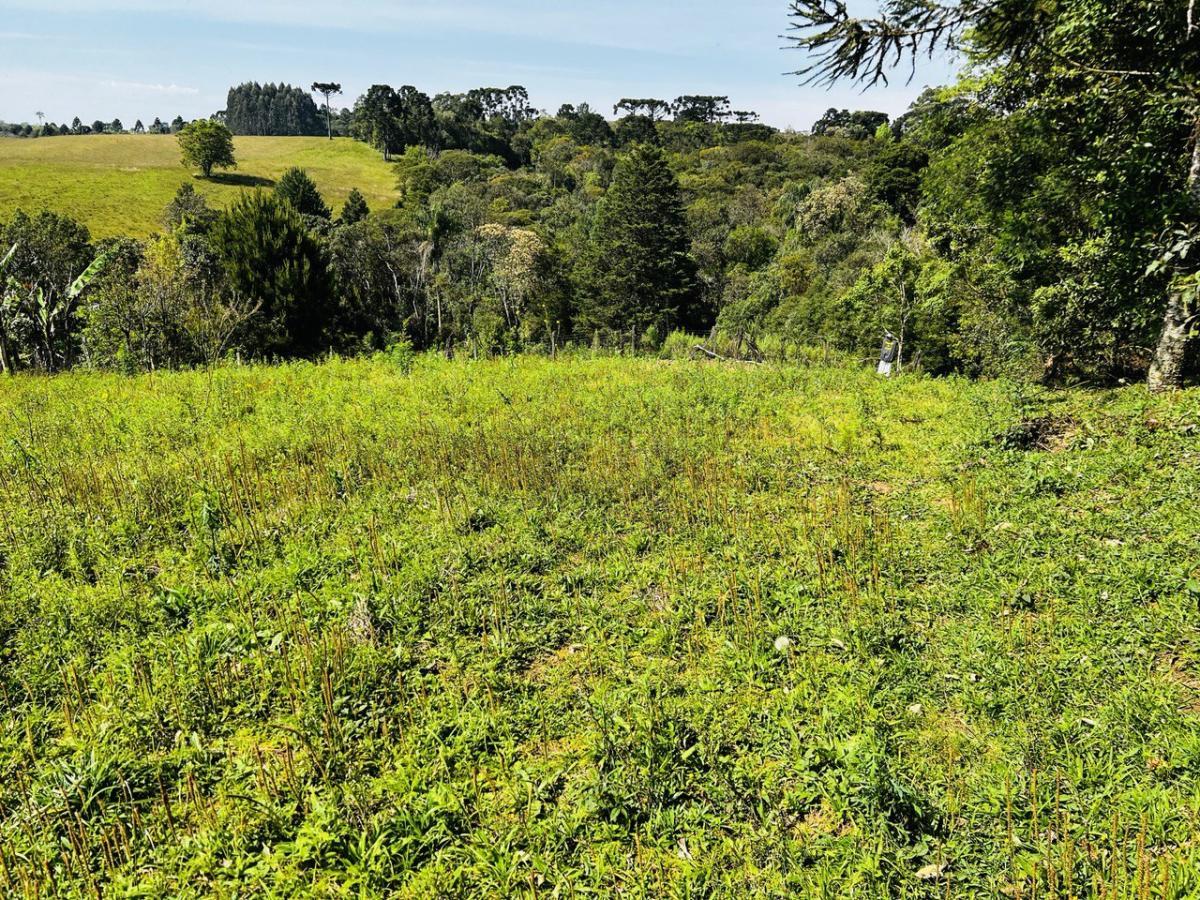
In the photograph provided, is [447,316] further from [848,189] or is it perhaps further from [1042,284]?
[1042,284]

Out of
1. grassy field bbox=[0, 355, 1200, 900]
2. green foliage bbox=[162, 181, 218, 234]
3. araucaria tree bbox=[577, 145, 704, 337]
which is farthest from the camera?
green foliage bbox=[162, 181, 218, 234]

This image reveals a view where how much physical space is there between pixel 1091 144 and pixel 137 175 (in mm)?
95391

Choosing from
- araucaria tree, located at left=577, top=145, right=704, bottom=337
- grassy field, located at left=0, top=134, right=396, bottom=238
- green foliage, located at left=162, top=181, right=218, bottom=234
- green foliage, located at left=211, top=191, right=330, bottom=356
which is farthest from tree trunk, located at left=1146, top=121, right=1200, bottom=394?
grassy field, located at left=0, top=134, right=396, bottom=238

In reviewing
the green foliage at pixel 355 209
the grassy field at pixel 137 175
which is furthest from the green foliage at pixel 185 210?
the green foliage at pixel 355 209

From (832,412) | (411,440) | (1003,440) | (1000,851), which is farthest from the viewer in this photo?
(832,412)

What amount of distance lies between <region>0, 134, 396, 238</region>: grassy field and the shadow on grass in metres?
0.12

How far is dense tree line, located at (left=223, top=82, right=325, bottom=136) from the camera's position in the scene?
158625 millimetres

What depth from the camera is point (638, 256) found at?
5094 cm

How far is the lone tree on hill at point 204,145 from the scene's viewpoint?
260ft

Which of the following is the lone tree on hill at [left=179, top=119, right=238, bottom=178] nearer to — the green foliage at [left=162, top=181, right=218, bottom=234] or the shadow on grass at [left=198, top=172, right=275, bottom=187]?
the shadow on grass at [left=198, top=172, right=275, bottom=187]

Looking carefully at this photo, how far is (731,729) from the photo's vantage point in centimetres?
428

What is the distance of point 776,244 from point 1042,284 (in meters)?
51.3

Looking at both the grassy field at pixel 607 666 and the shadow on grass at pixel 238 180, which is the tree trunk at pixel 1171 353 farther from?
the shadow on grass at pixel 238 180

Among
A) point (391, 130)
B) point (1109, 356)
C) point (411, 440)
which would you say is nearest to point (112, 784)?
point (411, 440)
